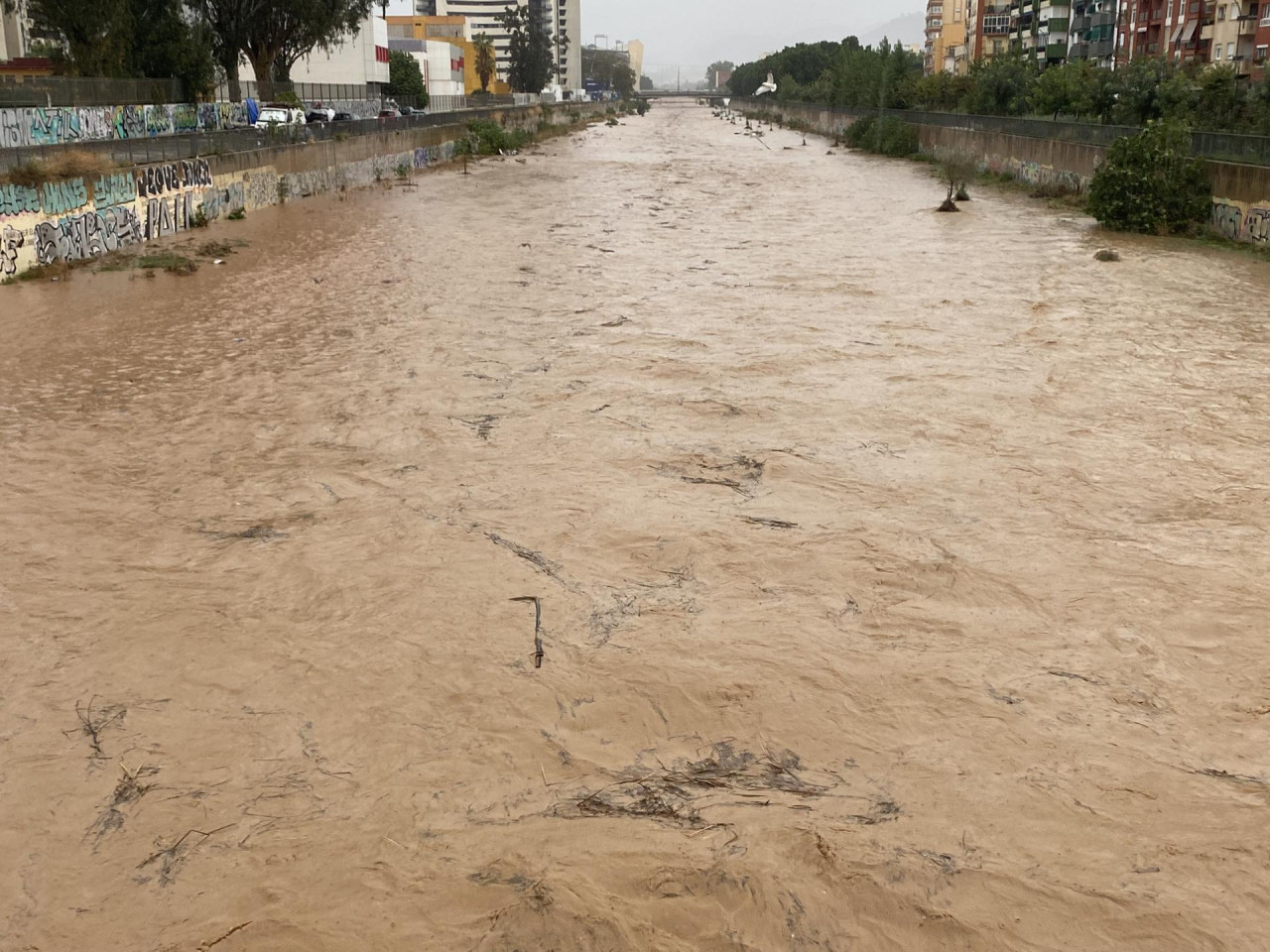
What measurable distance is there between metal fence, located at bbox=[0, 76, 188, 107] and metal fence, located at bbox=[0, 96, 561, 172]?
5371mm

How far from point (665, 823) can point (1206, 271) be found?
17.8m

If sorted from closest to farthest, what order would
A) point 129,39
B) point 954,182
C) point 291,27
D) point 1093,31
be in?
point 954,182, point 129,39, point 291,27, point 1093,31

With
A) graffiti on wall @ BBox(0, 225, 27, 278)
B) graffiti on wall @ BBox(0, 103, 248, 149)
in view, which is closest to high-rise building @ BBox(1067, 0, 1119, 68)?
graffiti on wall @ BBox(0, 103, 248, 149)

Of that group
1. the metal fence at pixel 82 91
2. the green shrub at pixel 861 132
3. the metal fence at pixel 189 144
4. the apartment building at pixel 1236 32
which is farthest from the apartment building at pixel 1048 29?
the metal fence at pixel 82 91

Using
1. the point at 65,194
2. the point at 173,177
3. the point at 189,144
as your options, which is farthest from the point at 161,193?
the point at 65,194

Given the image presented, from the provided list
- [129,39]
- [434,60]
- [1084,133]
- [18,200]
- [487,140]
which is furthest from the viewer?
[434,60]

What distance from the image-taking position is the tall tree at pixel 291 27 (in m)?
45.5

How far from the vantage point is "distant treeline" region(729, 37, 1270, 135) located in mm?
30422

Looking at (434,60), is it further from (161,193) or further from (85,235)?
(85,235)

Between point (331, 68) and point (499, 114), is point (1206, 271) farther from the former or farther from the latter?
point (331, 68)

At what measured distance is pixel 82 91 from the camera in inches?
1256

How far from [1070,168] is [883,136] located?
23473 mm

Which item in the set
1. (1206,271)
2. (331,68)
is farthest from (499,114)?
(1206,271)

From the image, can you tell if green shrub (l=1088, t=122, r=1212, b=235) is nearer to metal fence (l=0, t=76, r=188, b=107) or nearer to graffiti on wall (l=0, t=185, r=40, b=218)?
graffiti on wall (l=0, t=185, r=40, b=218)
